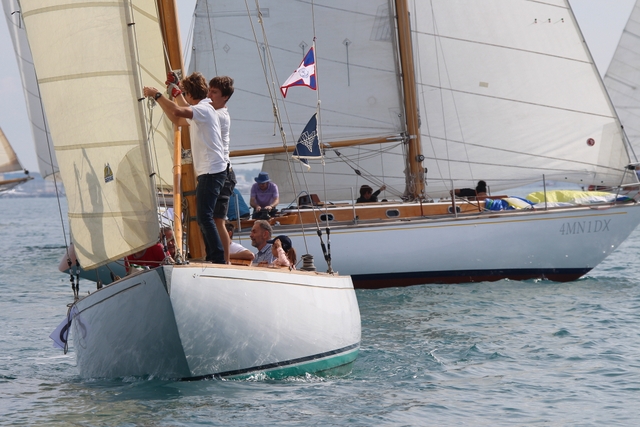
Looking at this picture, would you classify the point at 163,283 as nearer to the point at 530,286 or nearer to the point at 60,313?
the point at 60,313

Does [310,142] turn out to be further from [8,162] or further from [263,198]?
[8,162]

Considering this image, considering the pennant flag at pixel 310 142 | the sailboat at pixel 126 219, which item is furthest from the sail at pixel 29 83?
the sailboat at pixel 126 219

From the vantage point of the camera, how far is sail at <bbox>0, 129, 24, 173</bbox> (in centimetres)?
A: 4034

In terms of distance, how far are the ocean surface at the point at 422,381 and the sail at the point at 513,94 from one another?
3636 millimetres

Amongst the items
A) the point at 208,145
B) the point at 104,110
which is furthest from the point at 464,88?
the point at 104,110

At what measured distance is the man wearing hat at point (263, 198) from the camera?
16.6 meters

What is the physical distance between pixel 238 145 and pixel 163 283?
11573 mm

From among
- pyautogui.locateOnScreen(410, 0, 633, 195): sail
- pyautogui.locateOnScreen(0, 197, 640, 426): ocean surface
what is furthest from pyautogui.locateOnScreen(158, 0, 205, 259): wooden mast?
pyautogui.locateOnScreen(410, 0, 633, 195): sail

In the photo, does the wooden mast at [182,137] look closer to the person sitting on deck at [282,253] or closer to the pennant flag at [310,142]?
the person sitting on deck at [282,253]

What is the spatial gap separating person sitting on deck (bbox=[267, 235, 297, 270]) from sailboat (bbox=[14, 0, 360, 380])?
0.80 m

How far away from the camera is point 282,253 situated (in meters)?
9.09

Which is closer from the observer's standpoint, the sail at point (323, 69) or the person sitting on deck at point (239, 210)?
the person sitting on deck at point (239, 210)

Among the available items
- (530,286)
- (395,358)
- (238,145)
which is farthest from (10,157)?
(395,358)

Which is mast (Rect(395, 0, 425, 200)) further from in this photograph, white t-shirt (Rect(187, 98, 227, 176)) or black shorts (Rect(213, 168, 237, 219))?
white t-shirt (Rect(187, 98, 227, 176))
